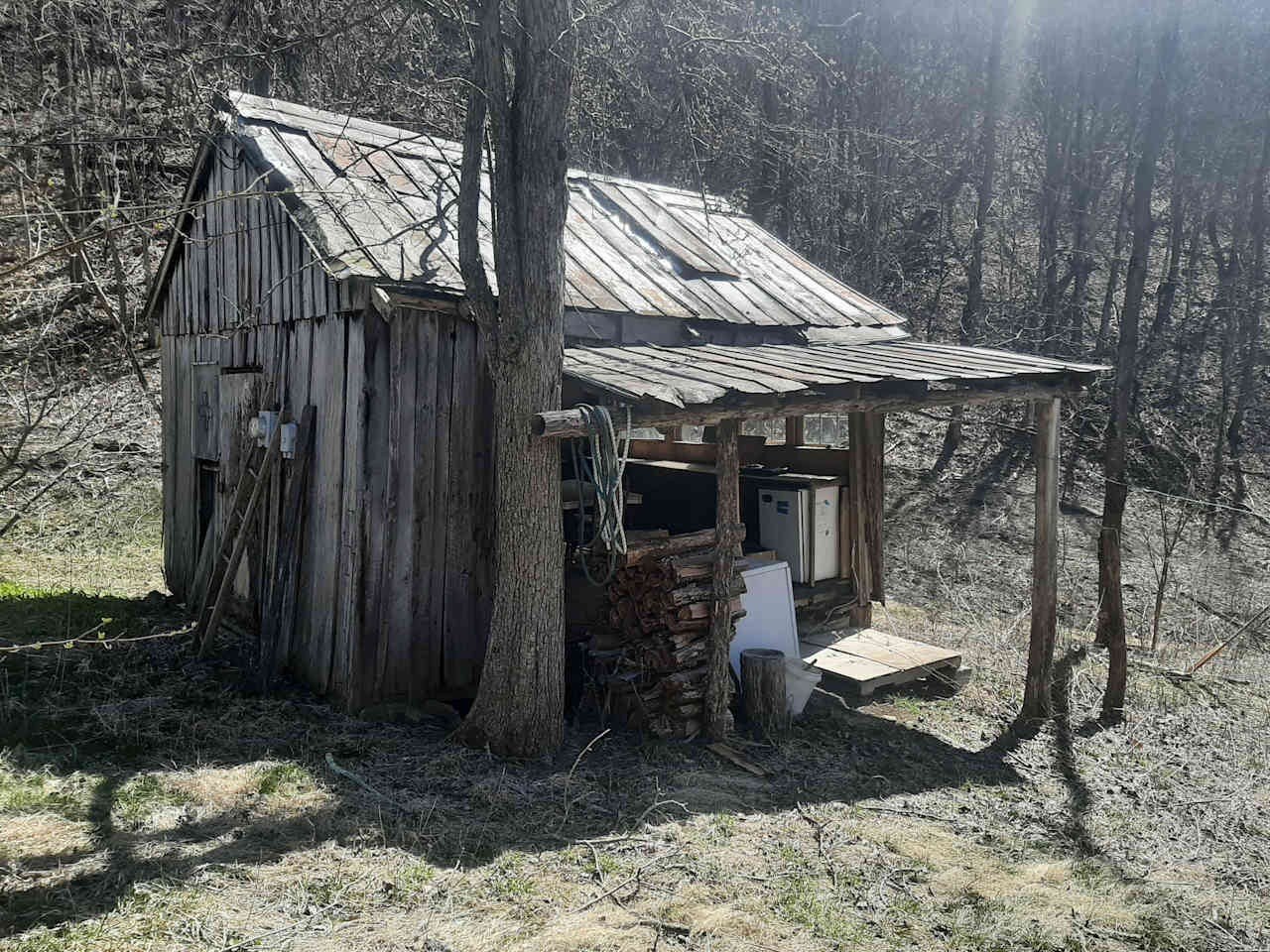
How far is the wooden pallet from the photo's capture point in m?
8.17

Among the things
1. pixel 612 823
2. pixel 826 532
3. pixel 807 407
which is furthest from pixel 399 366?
pixel 826 532

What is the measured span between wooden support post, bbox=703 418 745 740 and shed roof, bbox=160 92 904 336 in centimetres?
163

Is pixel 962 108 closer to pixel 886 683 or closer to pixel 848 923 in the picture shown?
pixel 886 683

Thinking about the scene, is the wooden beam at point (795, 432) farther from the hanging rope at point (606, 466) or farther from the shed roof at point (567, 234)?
the hanging rope at point (606, 466)

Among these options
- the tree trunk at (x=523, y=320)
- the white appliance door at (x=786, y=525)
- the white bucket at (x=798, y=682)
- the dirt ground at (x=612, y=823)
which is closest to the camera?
the dirt ground at (x=612, y=823)

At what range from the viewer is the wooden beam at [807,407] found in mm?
5637

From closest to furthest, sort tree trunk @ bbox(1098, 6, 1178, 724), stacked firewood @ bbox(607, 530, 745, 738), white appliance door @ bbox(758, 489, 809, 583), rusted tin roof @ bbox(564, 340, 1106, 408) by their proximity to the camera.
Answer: rusted tin roof @ bbox(564, 340, 1106, 408)
stacked firewood @ bbox(607, 530, 745, 738)
white appliance door @ bbox(758, 489, 809, 583)
tree trunk @ bbox(1098, 6, 1178, 724)

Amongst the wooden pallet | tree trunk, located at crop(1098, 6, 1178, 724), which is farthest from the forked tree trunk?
tree trunk, located at crop(1098, 6, 1178, 724)

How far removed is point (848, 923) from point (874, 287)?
16052mm

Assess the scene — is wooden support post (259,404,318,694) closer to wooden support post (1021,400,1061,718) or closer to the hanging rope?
the hanging rope

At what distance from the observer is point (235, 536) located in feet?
27.0

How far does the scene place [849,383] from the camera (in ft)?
21.6

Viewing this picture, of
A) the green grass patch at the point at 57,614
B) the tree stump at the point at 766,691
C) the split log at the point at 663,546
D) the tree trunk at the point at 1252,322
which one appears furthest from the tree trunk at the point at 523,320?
the tree trunk at the point at 1252,322

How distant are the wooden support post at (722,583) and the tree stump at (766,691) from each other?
0.71 ft
